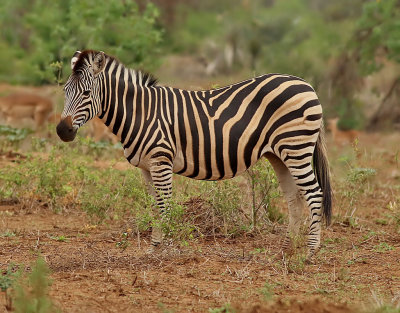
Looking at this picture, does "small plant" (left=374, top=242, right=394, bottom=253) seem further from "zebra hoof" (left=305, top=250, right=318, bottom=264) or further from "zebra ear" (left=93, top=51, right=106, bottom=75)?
"zebra ear" (left=93, top=51, right=106, bottom=75)

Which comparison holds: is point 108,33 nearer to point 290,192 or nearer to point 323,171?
point 290,192

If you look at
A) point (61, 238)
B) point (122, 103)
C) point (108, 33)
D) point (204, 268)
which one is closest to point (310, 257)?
point (204, 268)

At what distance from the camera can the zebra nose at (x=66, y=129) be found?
6891 millimetres

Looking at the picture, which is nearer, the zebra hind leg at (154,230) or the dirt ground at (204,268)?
the dirt ground at (204,268)

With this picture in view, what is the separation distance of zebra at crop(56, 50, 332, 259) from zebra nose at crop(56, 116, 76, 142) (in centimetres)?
1

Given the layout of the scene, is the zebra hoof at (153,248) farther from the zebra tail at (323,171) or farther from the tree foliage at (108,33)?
the tree foliage at (108,33)

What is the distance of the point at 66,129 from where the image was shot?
6.89 metres

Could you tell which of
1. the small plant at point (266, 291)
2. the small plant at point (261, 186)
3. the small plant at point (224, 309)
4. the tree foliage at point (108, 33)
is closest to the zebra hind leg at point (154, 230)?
the small plant at point (261, 186)

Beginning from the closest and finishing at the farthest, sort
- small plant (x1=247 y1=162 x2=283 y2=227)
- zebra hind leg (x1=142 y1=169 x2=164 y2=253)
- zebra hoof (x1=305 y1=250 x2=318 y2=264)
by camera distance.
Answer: zebra hoof (x1=305 y1=250 x2=318 y2=264) → zebra hind leg (x1=142 y1=169 x2=164 y2=253) → small plant (x1=247 y1=162 x2=283 y2=227)

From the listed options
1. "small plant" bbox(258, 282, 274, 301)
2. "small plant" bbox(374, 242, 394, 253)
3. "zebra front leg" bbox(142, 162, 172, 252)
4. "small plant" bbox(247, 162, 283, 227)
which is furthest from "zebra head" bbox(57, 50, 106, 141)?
"small plant" bbox(374, 242, 394, 253)

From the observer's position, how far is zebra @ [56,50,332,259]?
23.2 ft

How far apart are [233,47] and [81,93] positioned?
24.3 metres

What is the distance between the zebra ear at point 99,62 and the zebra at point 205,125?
0.01m

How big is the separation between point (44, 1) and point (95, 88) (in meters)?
23.0
